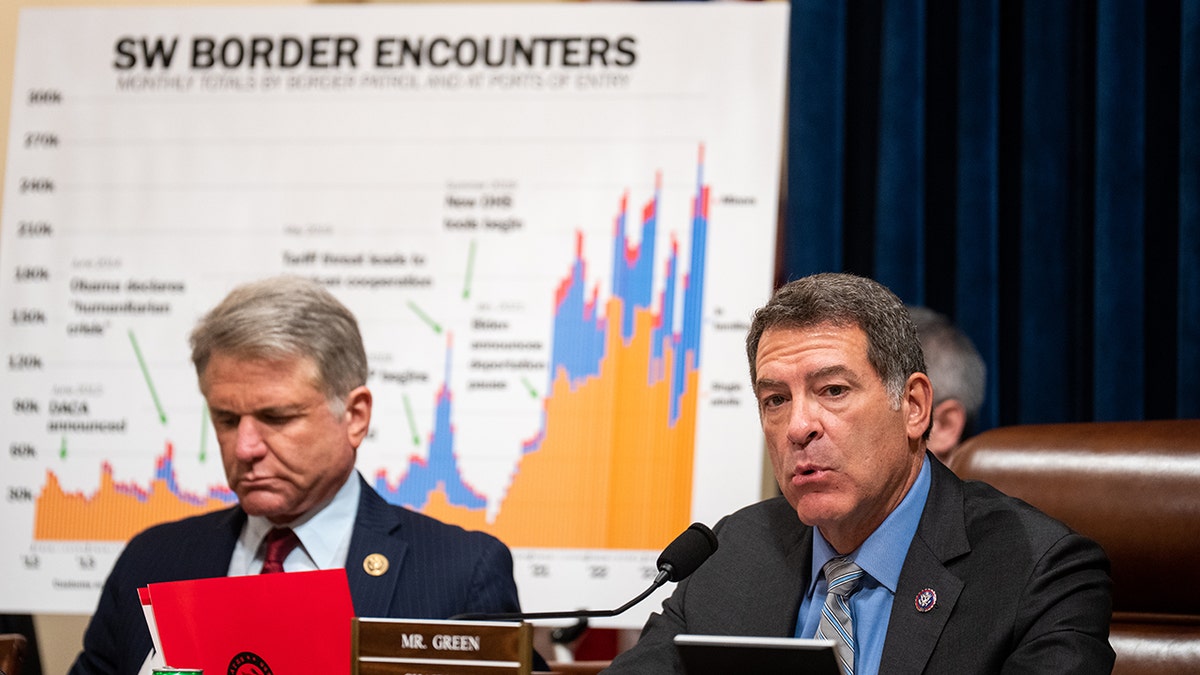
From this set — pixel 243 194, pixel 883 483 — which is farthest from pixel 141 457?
pixel 883 483

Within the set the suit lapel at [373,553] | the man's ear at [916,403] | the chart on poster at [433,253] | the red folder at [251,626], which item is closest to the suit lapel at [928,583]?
the man's ear at [916,403]

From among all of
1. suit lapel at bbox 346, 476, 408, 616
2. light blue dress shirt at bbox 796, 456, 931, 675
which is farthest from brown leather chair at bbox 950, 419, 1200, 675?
suit lapel at bbox 346, 476, 408, 616

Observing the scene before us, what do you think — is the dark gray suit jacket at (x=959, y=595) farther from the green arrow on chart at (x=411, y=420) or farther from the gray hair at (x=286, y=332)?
the green arrow on chart at (x=411, y=420)

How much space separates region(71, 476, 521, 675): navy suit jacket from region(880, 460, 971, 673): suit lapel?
33.9 inches

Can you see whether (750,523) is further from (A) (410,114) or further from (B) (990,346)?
(A) (410,114)

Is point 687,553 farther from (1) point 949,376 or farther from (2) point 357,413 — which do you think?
(1) point 949,376

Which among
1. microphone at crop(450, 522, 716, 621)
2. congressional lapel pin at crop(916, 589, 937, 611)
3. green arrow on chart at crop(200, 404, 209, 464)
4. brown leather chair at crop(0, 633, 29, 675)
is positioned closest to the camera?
microphone at crop(450, 522, 716, 621)

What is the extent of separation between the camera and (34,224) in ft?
11.6

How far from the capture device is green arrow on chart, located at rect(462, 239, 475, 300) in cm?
342

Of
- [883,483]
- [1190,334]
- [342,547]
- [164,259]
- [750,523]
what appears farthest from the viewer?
[164,259]

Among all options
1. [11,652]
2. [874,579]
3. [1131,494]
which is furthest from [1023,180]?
[11,652]

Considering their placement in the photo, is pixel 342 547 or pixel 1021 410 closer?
pixel 342 547

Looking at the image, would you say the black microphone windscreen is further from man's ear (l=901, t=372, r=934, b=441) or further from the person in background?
the person in background

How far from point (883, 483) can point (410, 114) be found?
1.94m
